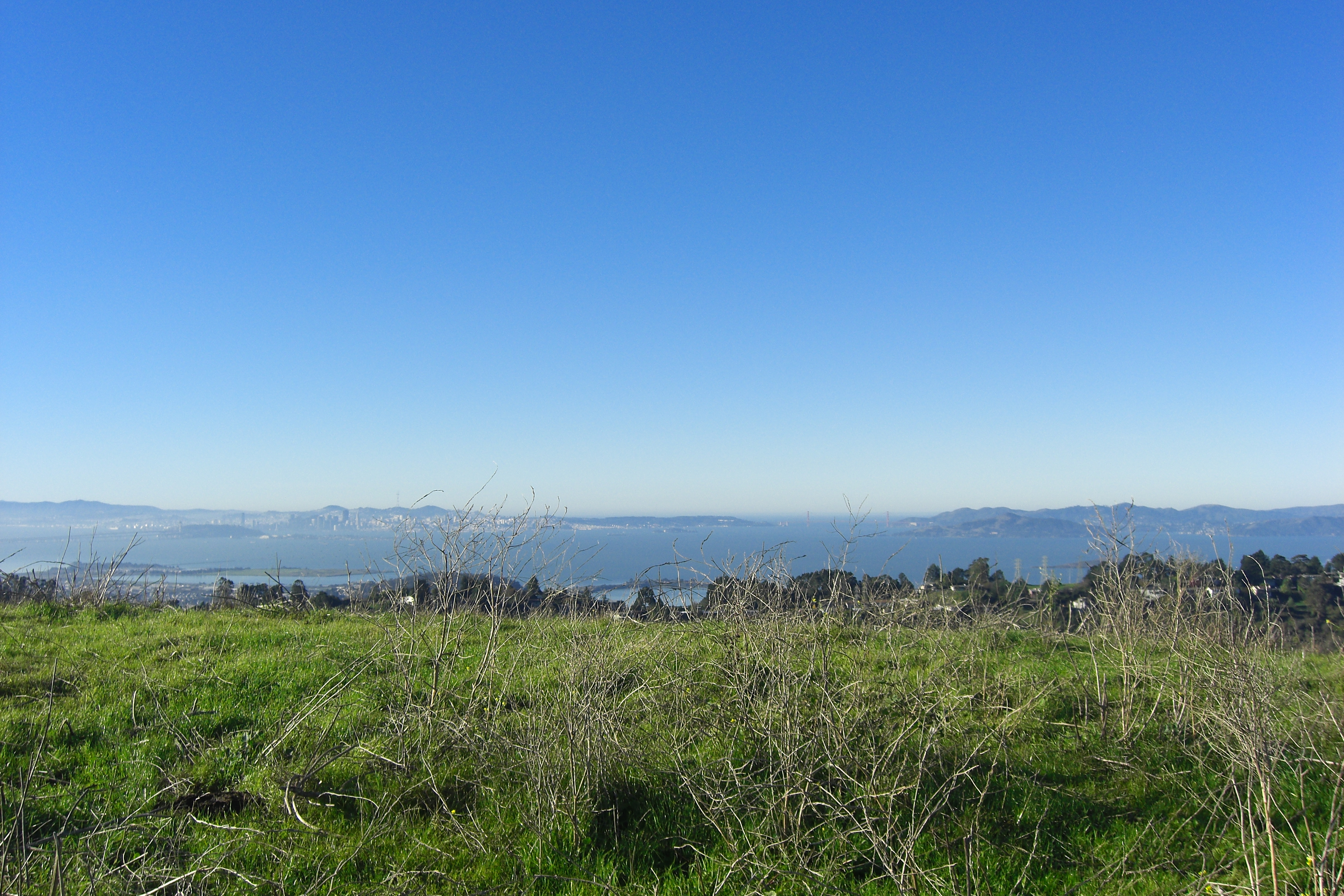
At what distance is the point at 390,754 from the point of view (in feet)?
17.0

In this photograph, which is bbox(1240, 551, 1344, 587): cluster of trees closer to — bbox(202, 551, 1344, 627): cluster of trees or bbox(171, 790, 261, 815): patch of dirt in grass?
bbox(202, 551, 1344, 627): cluster of trees

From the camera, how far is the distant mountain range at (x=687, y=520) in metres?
31.5

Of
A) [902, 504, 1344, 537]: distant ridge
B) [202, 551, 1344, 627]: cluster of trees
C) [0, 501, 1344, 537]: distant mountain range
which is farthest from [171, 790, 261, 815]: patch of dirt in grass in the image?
[902, 504, 1344, 537]: distant ridge

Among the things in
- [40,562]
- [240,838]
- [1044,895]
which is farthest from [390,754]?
[40,562]

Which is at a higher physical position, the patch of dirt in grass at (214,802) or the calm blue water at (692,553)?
the calm blue water at (692,553)

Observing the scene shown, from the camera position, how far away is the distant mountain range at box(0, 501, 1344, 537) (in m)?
31.5

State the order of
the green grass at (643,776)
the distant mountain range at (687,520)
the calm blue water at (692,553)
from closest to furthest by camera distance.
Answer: the green grass at (643,776) < the calm blue water at (692,553) < the distant mountain range at (687,520)

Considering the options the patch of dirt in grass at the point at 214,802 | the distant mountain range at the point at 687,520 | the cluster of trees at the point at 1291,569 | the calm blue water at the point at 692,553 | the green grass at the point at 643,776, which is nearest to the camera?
the green grass at the point at 643,776

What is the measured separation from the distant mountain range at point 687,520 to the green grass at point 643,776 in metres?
11.6

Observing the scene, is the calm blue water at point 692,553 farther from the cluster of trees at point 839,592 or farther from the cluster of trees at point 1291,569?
the cluster of trees at point 1291,569

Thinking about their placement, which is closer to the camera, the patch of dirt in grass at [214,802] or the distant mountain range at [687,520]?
the patch of dirt in grass at [214,802]

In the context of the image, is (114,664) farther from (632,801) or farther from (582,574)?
(632,801)

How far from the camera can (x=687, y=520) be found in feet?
113

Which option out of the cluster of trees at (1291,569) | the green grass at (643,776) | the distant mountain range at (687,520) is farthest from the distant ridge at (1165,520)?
the green grass at (643,776)
